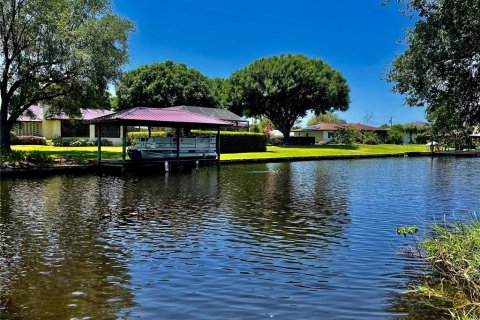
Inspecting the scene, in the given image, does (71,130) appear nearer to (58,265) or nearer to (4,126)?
(4,126)

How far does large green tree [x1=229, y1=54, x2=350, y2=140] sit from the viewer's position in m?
65.1

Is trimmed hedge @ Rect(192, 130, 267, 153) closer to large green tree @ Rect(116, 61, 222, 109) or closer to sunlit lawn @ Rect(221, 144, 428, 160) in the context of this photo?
sunlit lawn @ Rect(221, 144, 428, 160)

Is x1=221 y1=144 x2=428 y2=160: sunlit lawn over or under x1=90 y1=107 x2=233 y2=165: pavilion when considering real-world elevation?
under

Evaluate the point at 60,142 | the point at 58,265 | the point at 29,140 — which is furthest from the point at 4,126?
the point at 58,265

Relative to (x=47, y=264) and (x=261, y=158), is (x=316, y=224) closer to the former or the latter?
(x=47, y=264)

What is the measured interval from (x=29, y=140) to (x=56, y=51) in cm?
2327

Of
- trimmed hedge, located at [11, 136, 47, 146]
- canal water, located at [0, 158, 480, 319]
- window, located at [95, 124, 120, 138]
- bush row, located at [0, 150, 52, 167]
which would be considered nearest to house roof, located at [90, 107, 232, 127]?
bush row, located at [0, 150, 52, 167]

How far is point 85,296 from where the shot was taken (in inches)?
283

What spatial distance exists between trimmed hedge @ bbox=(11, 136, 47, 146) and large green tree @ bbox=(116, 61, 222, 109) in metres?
14.7

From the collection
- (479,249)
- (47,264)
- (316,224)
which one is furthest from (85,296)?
(316,224)

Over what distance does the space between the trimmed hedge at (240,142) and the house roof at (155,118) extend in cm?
1112

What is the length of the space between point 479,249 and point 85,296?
6.05 metres

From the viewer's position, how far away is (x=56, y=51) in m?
29.4

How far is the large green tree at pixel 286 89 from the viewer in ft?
213
